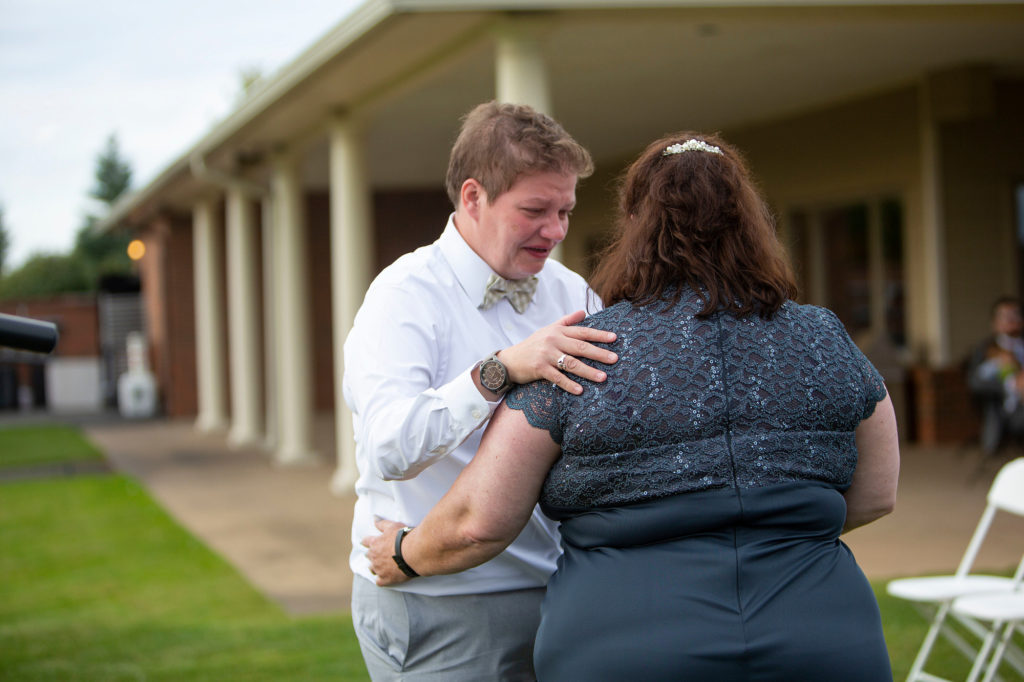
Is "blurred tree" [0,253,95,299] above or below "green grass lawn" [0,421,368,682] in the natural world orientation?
above

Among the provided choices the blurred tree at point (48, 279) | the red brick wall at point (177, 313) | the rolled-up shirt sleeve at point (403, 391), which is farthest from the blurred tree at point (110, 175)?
the rolled-up shirt sleeve at point (403, 391)

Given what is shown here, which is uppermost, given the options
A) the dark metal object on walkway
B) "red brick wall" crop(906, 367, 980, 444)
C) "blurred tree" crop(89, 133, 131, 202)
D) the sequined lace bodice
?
"blurred tree" crop(89, 133, 131, 202)

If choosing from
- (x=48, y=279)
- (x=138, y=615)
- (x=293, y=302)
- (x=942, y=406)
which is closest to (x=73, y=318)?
(x=293, y=302)

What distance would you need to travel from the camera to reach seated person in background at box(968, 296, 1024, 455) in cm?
831

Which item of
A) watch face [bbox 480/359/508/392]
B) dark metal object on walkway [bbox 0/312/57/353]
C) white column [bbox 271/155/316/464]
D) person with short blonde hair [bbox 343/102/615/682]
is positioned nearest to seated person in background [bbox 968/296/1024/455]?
white column [bbox 271/155/316/464]

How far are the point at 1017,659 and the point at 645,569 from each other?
8.88 ft

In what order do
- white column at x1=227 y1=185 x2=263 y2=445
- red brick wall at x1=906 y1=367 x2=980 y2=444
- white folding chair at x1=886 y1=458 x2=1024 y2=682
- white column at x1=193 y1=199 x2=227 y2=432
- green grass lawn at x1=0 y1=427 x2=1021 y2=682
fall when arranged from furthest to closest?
white column at x1=193 y1=199 x2=227 y2=432
white column at x1=227 y1=185 x2=263 y2=445
red brick wall at x1=906 y1=367 x2=980 y2=444
green grass lawn at x1=0 y1=427 x2=1021 y2=682
white folding chair at x1=886 y1=458 x2=1024 y2=682

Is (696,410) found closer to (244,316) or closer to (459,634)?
(459,634)

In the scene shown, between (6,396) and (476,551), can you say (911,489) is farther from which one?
(6,396)

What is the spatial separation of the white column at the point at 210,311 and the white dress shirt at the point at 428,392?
14.8m

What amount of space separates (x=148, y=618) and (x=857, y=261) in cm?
889

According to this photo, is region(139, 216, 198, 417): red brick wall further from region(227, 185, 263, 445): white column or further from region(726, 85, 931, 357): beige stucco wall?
region(726, 85, 931, 357): beige stucco wall

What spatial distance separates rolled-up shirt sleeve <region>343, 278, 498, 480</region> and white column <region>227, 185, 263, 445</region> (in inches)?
446

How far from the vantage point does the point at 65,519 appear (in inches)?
364
